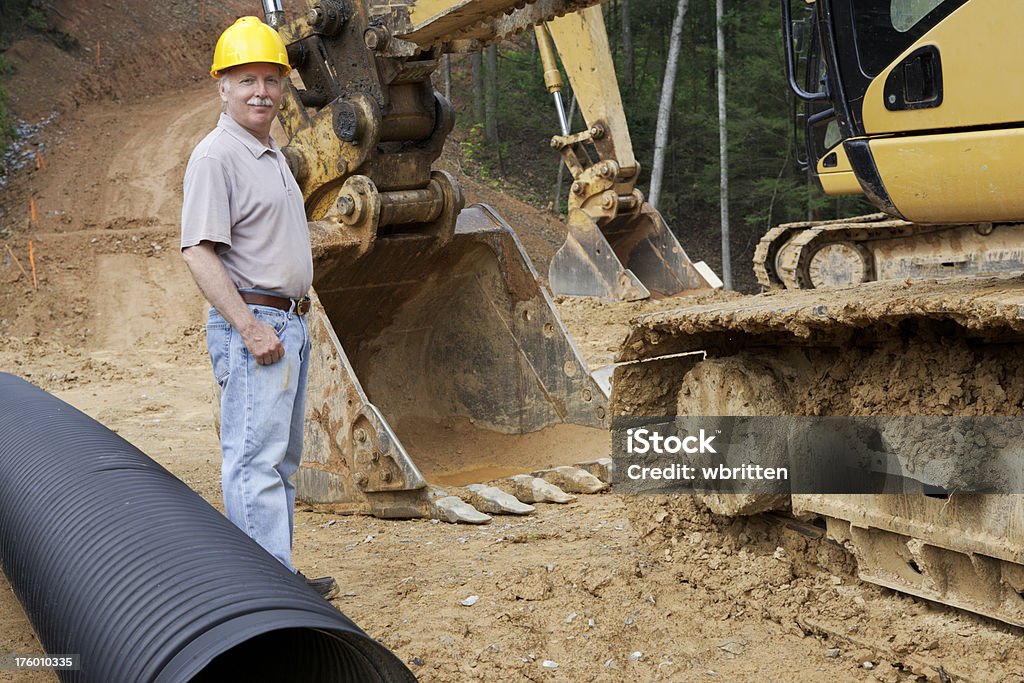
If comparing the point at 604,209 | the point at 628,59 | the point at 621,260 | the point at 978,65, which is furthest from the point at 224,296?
the point at 628,59

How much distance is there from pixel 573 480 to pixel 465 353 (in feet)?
4.20

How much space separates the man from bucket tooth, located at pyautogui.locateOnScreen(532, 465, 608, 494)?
211cm

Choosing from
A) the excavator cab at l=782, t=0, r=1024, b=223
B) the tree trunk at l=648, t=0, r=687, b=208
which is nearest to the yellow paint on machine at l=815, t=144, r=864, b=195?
the excavator cab at l=782, t=0, r=1024, b=223

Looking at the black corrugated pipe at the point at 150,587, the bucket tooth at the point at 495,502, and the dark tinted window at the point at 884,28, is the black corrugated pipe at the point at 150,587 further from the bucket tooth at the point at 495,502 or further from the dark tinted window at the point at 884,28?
the dark tinted window at the point at 884,28

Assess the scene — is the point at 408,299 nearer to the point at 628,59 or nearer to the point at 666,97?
the point at 666,97

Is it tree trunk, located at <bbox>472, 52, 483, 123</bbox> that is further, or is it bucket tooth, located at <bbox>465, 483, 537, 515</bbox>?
tree trunk, located at <bbox>472, 52, 483, 123</bbox>

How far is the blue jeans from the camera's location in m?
3.66

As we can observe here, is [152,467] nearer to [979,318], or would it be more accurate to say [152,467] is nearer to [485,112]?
[979,318]

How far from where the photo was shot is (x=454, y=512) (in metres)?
5.11

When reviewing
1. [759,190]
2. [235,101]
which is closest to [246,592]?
[235,101]

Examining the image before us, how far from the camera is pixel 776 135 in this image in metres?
19.9

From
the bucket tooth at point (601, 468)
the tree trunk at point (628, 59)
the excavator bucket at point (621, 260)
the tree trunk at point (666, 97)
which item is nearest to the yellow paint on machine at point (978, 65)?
the bucket tooth at point (601, 468)

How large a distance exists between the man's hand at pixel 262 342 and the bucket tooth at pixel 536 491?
2.15 meters

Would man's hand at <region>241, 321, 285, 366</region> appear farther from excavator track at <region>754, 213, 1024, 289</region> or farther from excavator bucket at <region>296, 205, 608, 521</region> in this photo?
excavator track at <region>754, 213, 1024, 289</region>
